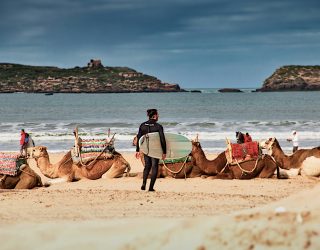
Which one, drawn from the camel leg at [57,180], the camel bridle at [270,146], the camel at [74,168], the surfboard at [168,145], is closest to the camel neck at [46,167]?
the camel at [74,168]

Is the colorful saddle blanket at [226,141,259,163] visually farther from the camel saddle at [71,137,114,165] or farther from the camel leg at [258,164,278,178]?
the camel saddle at [71,137,114,165]

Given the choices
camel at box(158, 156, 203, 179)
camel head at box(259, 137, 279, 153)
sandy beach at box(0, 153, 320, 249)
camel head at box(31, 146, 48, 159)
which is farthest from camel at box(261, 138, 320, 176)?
camel head at box(31, 146, 48, 159)

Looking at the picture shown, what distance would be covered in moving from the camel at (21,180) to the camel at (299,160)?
Answer: 5969 millimetres

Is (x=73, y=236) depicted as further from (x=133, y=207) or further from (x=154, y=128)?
(x=154, y=128)

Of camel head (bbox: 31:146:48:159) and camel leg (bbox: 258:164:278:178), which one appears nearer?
camel head (bbox: 31:146:48:159)

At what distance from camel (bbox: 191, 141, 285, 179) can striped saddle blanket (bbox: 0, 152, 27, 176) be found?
14.7 feet

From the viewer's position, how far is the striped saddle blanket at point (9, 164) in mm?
11582

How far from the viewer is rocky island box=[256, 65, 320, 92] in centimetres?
18225

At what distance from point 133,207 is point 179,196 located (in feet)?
4.53

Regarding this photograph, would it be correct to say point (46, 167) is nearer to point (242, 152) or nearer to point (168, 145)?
point (168, 145)

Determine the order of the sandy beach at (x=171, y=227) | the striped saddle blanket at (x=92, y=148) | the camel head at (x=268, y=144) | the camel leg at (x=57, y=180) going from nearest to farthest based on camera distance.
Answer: the sandy beach at (x=171, y=227), the camel leg at (x=57, y=180), the striped saddle blanket at (x=92, y=148), the camel head at (x=268, y=144)

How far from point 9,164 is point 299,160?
24.2 feet

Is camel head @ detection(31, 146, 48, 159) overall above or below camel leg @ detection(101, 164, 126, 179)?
above

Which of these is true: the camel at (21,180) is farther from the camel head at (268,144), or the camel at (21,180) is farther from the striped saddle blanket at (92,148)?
the camel head at (268,144)
